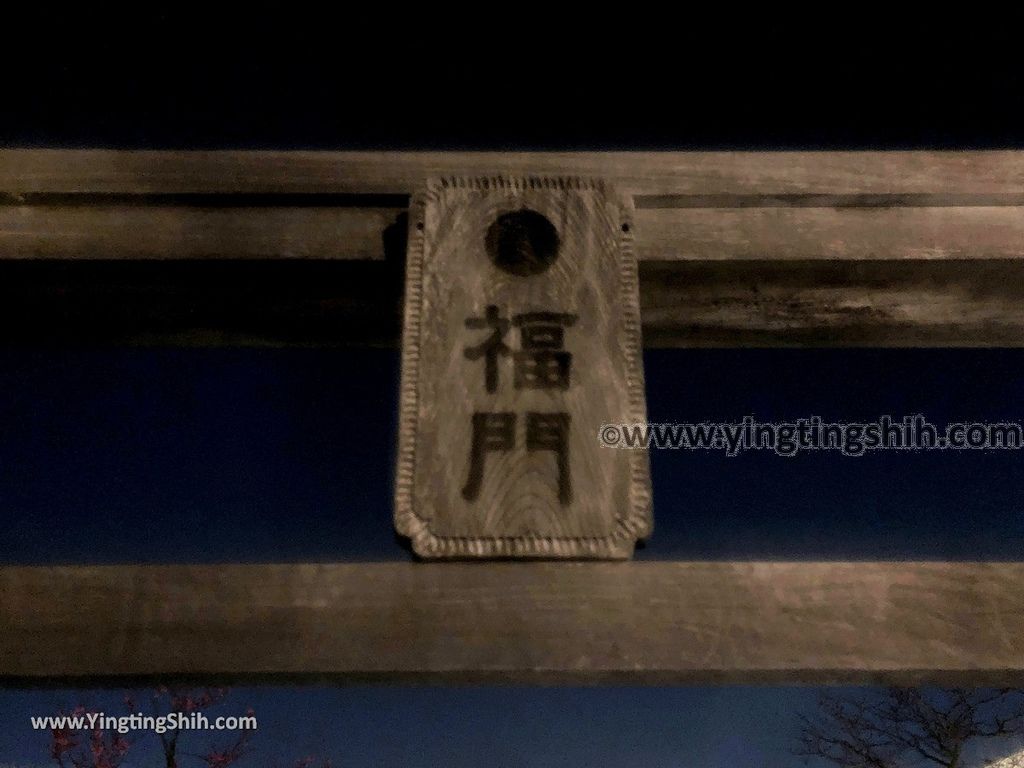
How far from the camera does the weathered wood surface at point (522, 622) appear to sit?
1382 millimetres

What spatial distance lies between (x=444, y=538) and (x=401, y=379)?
0.40m

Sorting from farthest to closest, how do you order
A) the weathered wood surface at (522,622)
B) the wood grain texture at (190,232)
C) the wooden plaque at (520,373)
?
the wood grain texture at (190,232), the wooden plaque at (520,373), the weathered wood surface at (522,622)

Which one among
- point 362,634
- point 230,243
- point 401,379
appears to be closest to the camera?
point 362,634

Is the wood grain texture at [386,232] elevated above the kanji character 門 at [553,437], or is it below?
above

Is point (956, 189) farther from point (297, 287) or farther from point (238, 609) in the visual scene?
point (238, 609)

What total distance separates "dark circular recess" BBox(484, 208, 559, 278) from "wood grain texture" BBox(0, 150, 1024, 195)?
0.28 meters

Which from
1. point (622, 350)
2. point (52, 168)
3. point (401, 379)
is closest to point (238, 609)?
point (401, 379)

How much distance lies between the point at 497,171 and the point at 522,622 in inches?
51.9

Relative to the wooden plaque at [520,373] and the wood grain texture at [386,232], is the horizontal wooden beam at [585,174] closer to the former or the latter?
the wood grain texture at [386,232]

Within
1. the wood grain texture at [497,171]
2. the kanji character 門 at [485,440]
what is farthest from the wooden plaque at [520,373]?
the wood grain texture at [497,171]

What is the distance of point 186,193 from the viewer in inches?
82.5

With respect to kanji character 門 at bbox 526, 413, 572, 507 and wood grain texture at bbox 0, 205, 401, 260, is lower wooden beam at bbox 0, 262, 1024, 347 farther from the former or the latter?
kanji character 門 at bbox 526, 413, 572, 507

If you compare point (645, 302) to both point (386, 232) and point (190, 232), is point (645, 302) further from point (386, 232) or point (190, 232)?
point (190, 232)

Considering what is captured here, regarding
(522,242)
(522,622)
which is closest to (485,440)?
(522,622)
